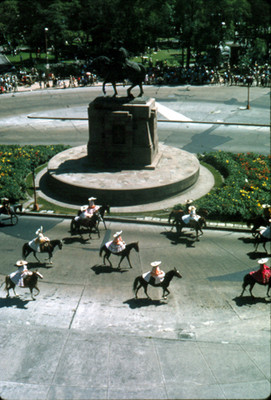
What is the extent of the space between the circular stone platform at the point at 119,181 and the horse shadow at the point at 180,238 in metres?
3.73

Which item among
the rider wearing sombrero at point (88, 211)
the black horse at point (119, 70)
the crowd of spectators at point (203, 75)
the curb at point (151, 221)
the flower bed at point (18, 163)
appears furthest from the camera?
the crowd of spectators at point (203, 75)

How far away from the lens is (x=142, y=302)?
1608 cm

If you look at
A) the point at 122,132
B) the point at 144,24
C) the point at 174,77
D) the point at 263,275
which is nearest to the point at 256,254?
the point at 263,275

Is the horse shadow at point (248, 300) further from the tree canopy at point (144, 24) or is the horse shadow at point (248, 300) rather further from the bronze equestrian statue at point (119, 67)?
the tree canopy at point (144, 24)

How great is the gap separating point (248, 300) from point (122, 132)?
548 inches

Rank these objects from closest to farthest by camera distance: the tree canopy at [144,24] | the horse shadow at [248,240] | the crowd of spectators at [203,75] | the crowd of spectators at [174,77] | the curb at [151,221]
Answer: the horse shadow at [248,240]
the curb at [151,221]
the tree canopy at [144,24]
the crowd of spectators at [174,77]
the crowd of spectators at [203,75]

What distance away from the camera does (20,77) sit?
55062mm

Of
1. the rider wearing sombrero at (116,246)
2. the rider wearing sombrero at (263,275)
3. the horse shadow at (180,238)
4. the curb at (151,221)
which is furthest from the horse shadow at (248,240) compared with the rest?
the rider wearing sombrero at (116,246)

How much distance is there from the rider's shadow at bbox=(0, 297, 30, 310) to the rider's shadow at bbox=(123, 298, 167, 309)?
347 centimetres

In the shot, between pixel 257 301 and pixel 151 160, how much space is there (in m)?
13.2

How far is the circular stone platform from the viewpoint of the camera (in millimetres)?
24609

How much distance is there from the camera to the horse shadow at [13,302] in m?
15.7

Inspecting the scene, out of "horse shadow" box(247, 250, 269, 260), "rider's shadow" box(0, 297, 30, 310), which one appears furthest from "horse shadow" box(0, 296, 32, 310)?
"horse shadow" box(247, 250, 269, 260)

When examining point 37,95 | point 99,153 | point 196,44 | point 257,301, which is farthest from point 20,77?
point 257,301
